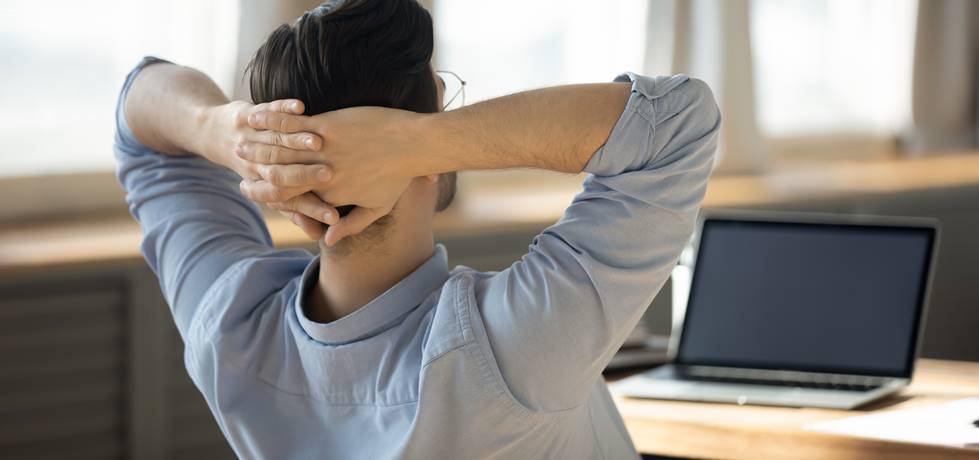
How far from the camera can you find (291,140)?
107 centimetres

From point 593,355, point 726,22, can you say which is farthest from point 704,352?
point 726,22

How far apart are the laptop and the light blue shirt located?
1.89ft

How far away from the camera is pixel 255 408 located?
1.24 m

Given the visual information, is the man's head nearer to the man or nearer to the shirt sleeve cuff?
the man

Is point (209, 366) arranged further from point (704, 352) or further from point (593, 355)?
point (704, 352)

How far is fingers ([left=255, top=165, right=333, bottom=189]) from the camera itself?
1.07 metres

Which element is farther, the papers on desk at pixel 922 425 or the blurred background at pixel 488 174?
the blurred background at pixel 488 174

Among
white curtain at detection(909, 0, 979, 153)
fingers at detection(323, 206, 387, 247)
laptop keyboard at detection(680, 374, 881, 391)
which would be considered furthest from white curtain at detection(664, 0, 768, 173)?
fingers at detection(323, 206, 387, 247)

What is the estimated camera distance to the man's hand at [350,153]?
107cm

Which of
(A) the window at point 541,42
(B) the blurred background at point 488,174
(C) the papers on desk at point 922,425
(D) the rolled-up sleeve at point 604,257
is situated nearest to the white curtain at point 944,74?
(B) the blurred background at point 488,174

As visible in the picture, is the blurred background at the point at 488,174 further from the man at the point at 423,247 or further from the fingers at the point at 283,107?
the fingers at the point at 283,107

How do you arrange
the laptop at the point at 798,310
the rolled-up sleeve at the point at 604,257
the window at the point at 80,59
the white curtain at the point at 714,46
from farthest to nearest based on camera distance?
1. the white curtain at the point at 714,46
2. the window at the point at 80,59
3. the laptop at the point at 798,310
4. the rolled-up sleeve at the point at 604,257

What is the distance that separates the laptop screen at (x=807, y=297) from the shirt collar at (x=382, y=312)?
84cm

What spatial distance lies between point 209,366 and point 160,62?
0.41m
